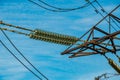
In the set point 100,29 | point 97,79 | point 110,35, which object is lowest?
point 110,35

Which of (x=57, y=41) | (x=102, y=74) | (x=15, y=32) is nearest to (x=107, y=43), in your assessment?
(x=57, y=41)

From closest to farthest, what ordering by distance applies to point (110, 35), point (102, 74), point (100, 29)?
point (110, 35) → point (100, 29) → point (102, 74)

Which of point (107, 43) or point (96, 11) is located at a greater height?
point (96, 11)

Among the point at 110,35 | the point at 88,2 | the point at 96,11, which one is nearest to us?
the point at 110,35

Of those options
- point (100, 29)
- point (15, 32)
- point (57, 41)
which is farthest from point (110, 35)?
point (15, 32)

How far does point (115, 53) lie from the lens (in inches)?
720

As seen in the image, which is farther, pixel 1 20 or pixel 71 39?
pixel 71 39

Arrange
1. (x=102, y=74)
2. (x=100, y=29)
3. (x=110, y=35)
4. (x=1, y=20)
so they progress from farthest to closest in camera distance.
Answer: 1. (x=102, y=74)
2. (x=100, y=29)
3. (x=110, y=35)
4. (x=1, y=20)

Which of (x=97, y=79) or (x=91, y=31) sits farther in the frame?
(x=97, y=79)

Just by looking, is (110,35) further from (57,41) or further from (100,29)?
(57,41)

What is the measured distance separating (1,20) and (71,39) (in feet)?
13.6

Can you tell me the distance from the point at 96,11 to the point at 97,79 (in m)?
21.7

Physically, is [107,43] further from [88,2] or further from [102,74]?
[102,74]

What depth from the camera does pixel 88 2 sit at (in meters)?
19.2
